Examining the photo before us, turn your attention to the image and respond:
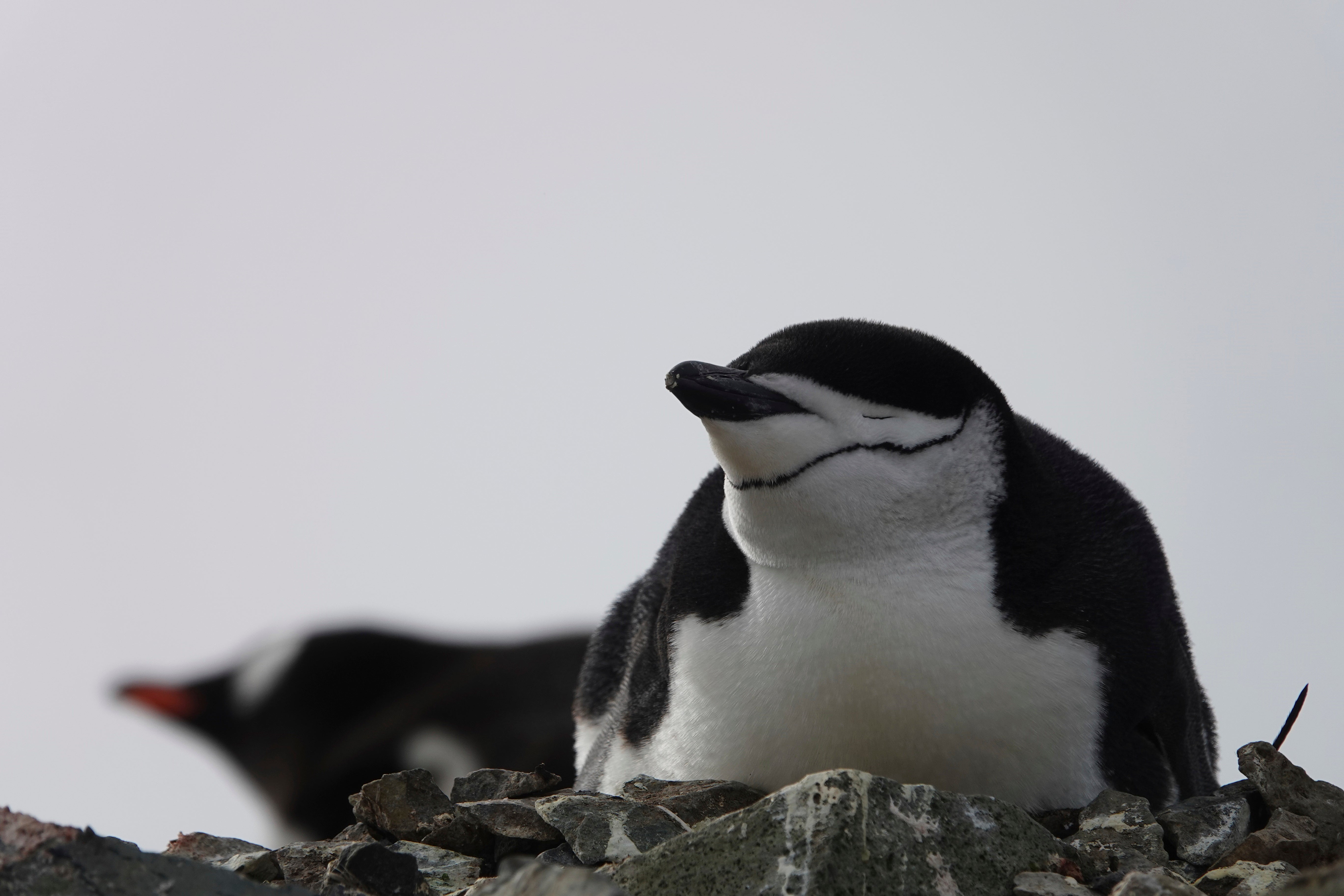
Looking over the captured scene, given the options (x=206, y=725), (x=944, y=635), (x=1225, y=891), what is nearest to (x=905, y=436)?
(x=944, y=635)

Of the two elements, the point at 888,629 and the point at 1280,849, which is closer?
the point at 1280,849

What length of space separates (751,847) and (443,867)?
1.73ft

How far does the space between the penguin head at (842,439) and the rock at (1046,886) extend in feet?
1.64

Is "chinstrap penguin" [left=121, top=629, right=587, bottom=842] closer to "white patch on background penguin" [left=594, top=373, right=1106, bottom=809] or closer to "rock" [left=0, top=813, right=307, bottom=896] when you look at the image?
"white patch on background penguin" [left=594, top=373, right=1106, bottom=809]

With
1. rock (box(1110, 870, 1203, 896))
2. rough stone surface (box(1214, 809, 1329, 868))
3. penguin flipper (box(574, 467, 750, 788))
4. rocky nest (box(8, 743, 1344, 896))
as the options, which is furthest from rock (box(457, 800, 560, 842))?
rough stone surface (box(1214, 809, 1329, 868))

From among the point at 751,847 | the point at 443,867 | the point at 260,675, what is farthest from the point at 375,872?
the point at 260,675

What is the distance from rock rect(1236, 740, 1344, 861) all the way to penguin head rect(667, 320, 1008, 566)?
0.51 meters

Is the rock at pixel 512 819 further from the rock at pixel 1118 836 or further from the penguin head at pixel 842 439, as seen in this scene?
the rock at pixel 1118 836

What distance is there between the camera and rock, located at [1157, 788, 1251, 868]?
1.84 m

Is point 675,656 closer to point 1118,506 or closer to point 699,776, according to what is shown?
point 699,776

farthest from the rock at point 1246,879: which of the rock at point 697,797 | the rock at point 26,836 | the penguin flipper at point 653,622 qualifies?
the rock at point 26,836

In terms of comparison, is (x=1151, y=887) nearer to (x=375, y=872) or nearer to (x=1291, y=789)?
(x=1291, y=789)

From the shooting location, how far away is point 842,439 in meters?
1.92

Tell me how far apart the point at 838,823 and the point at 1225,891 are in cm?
53
